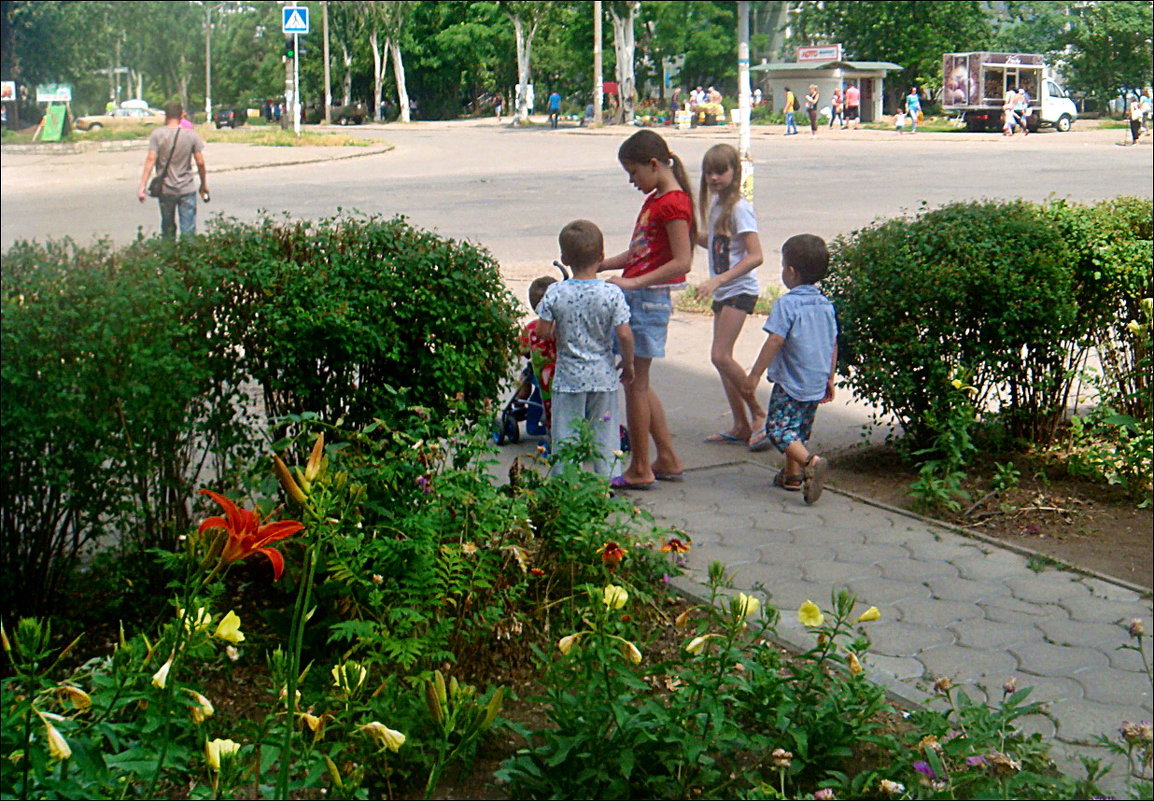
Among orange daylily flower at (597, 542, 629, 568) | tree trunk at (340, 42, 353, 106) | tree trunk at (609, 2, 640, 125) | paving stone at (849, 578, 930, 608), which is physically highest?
tree trunk at (609, 2, 640, 125)

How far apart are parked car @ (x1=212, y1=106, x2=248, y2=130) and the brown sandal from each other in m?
3.26

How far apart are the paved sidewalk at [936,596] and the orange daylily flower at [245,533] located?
7.01 ft

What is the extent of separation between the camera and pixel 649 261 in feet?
19.2

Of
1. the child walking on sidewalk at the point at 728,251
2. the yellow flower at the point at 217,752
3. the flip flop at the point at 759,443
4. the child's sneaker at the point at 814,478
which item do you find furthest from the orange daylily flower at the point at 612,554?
the flip flop at the point at 759,443

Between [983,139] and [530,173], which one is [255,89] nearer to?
[983,139]

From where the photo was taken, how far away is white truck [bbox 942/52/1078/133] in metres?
7.48

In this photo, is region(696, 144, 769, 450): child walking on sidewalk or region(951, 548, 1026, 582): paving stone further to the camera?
region(696, 144, 769, 450): child walking on sidewalk

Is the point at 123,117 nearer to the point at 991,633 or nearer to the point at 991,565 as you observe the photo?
the point at 991,633

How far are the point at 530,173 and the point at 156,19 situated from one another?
22039mm

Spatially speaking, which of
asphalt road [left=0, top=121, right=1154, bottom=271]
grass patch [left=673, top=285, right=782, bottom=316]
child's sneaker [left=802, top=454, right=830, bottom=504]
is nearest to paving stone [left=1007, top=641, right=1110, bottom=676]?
child's sneaker [left=802, top=454, right=830, bottom=504]

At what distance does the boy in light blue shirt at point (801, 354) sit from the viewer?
5715 millimetres

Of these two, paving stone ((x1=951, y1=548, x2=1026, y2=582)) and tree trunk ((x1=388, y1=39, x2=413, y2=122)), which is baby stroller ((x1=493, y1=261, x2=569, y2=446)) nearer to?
tree trunk ((x1=388, y1=39, x2=413, y2=122))

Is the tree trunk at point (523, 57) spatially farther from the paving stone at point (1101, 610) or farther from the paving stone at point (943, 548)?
the paving stone at point (1101, 610)

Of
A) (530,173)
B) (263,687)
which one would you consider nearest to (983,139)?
(263,687)
